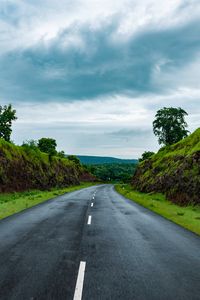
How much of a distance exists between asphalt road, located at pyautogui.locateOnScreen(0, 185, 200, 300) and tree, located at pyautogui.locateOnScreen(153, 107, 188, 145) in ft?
200

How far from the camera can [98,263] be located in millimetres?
6566

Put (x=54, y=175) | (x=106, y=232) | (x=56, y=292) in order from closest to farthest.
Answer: (x=56, y=292)
(x=106, y=232)
(x=54, y=175)

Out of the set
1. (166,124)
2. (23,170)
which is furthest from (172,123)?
(23,170)

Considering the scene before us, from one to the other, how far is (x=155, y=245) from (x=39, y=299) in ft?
16.0

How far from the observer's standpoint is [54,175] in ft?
202

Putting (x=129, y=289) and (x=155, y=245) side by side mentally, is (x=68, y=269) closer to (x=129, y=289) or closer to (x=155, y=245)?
(x=129, y=289)

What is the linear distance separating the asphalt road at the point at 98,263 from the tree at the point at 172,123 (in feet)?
200

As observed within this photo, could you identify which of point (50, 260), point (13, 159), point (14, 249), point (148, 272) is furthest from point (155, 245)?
point (13, 159)

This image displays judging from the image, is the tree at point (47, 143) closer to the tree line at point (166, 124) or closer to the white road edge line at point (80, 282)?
the tree line at point (166, 124)

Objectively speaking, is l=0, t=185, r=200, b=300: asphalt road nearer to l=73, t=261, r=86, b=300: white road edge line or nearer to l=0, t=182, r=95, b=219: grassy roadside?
l=73, t=261, r=86, b=300: white road edge line

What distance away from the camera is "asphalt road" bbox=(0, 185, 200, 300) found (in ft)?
16.2

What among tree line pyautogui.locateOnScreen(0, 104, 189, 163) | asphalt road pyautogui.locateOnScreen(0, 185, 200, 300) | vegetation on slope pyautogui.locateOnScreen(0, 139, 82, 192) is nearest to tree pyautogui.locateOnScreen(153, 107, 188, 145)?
tree line pyautogui.locateOnScreen(0, 104, 189, 163)

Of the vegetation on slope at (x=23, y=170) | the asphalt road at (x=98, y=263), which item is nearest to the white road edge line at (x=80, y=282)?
the asphalt road at (x=98, y=263)

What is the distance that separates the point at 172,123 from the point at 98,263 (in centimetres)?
6636
